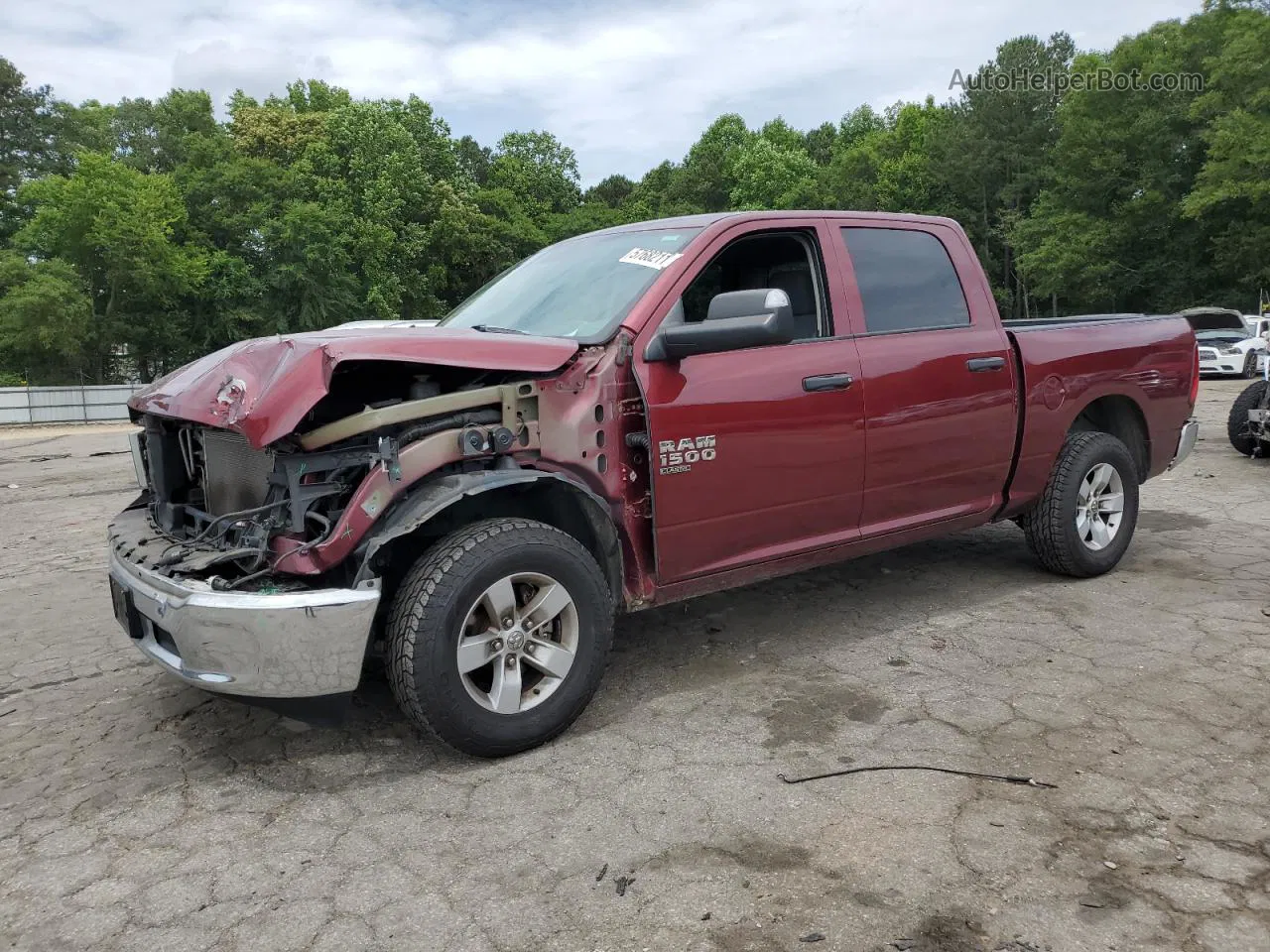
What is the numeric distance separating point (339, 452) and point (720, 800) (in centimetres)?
165

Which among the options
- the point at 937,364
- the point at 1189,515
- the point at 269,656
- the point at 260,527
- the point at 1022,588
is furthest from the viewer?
the point at 1189,515

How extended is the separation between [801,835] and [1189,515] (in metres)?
5.55

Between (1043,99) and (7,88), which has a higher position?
(7,88)

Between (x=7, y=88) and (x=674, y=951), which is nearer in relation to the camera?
(x=674, y=951)

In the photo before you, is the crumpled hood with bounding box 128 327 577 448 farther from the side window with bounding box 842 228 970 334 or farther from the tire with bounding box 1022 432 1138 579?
the tire with bounding box 1022 432 1138 579

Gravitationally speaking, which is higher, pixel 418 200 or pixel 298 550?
pixel 418 200

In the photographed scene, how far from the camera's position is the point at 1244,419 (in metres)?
9.31

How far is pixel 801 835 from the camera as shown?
104 inches

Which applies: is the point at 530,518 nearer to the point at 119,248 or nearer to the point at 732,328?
the point at 732,328

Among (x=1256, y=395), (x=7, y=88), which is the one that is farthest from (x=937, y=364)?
(x=7, y=88)

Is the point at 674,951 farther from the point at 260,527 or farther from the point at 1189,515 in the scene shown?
the point at 1189,515

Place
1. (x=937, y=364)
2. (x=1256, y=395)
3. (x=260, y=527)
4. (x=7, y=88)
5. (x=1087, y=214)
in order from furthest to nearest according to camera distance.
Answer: (x=7, y=88) < (x=1087, y=214) < (x=1256, y=395) < (x=937, y=364) < (x=260, y=527)

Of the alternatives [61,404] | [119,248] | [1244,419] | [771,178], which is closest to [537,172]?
[771,178]

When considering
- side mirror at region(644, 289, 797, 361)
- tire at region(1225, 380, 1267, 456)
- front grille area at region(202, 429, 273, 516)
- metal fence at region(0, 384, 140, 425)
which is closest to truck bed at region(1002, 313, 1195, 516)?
side mirror at region(644, 289, 797, 361)
